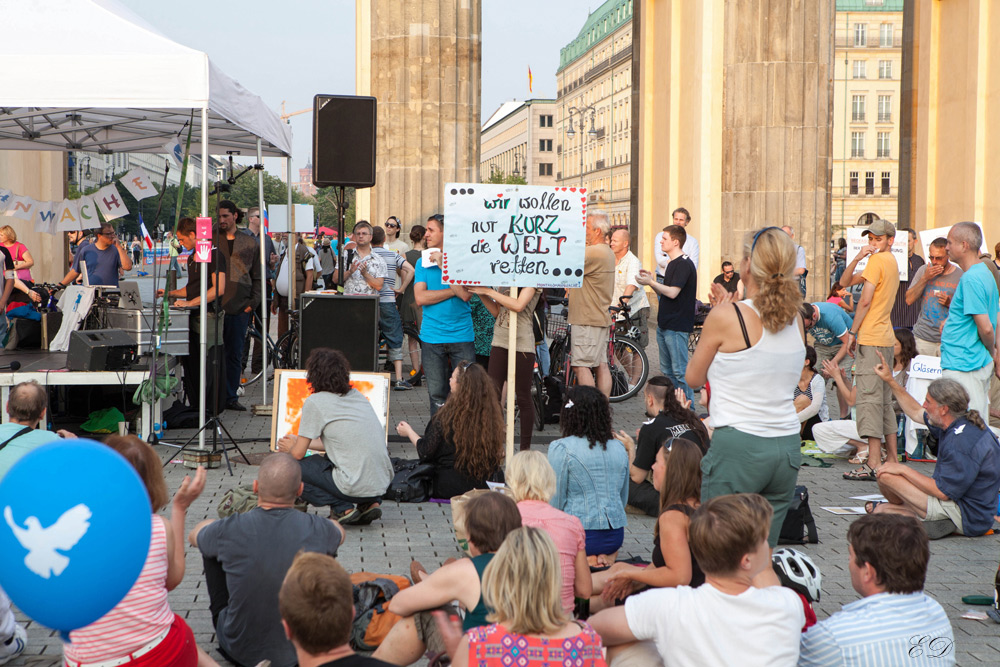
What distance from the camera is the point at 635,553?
6.62 meters

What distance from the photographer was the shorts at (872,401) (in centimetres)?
877

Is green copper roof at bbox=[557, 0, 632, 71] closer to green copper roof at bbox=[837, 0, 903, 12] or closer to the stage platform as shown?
green copper roof at bbox=[837, 0, 903, 12]

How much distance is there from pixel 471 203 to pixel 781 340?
3.49 metres

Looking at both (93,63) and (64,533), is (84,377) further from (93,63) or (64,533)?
(64,533)

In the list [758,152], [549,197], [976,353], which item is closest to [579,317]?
[549,197]

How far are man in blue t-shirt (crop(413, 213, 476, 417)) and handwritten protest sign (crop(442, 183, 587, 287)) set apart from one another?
165cm

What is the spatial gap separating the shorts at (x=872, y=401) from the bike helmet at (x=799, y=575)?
4312mm

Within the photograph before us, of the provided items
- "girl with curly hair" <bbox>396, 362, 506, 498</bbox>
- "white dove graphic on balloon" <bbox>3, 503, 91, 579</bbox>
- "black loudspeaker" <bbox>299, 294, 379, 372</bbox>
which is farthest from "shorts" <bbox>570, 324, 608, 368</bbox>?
"white dove graphic on balloon" <bbox>3, 503, 91, 579</bbox>

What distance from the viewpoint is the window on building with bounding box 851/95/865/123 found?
9250 cm

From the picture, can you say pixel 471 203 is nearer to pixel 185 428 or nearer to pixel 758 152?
pixel 185 428

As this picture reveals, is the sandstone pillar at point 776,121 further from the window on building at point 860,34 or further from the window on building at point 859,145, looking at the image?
the window on building at point 860,34

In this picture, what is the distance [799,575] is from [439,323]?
5.29 meters

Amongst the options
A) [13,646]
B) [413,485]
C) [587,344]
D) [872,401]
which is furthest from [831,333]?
[13,646]

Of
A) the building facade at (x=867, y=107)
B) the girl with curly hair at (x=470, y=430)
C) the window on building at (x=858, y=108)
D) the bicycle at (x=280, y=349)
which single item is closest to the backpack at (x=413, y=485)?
the girl with curly hair at (x=470, y=430)
